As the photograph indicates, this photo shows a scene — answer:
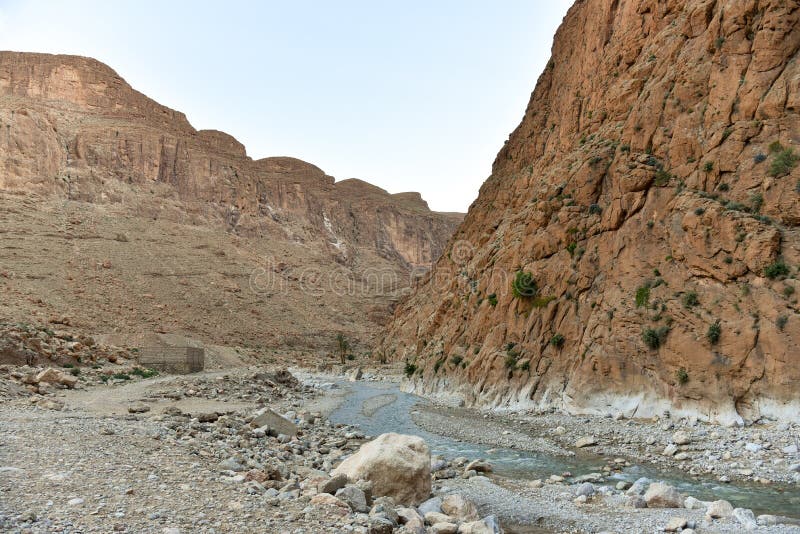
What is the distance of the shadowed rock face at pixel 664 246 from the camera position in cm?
1739

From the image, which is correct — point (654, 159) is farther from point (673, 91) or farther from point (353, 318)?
point (353, 318)

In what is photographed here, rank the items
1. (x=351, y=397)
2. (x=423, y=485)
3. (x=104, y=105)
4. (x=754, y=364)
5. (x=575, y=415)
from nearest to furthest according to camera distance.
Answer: (x=423, y=485)
(x=754, y=364)
(x=575, y=415)
(x=351, y=397)
(x=104, y=105)

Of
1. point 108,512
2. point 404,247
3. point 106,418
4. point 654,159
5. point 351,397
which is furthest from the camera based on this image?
point 404,247

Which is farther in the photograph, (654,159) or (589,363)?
(654,159)

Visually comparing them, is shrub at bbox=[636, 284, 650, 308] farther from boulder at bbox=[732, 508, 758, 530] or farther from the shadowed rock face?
boulder at bbox=[732, 508, 758, 530]

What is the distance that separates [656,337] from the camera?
63.8 ft

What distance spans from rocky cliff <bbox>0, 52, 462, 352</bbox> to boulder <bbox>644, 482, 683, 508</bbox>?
3635 centimetres

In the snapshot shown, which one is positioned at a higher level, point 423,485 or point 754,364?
point 754,364

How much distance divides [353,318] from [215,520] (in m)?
83.6

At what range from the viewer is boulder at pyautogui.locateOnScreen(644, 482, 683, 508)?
10.1 metres

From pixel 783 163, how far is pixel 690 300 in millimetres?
5613

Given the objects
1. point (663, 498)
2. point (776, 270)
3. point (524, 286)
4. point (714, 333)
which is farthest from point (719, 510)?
point (524, 286)

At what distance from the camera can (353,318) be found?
3541 inches

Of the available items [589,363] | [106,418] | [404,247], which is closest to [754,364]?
[589,363]
